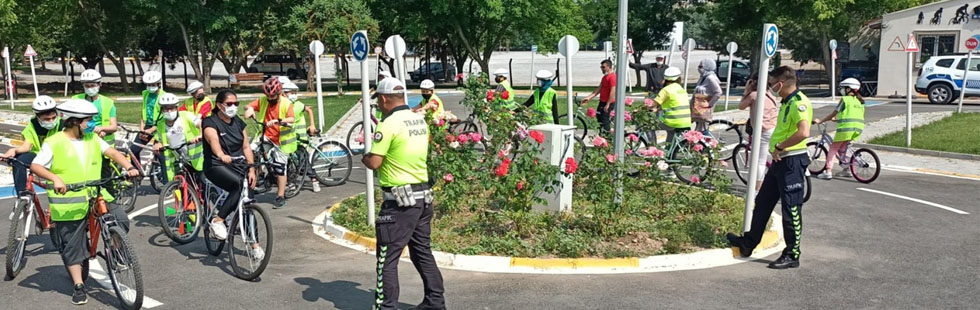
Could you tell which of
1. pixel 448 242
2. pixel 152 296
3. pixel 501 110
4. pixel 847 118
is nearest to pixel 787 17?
pixel 847 118

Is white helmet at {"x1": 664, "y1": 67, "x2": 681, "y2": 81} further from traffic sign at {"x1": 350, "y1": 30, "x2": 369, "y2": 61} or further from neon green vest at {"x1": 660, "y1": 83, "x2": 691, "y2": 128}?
traffic sign at {"x1": 350, "y1": 30, "x2": 369, "y2": 61}

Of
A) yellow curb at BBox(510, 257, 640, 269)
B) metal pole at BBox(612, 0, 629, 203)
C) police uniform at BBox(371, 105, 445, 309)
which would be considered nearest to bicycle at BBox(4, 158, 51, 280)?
police uniform at BBox(371, 105, 445, 309)

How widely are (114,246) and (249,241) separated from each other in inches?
43.2

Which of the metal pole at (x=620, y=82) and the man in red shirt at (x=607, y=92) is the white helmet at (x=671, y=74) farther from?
the metal pole at (x=620, y=82)

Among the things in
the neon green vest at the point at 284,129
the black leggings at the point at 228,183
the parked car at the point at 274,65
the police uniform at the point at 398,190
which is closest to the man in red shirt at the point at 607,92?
the neon green vest at the point at 284,129

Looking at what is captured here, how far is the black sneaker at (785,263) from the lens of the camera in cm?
733

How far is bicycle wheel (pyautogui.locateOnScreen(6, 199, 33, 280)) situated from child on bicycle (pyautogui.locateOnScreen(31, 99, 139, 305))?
32.2 inches

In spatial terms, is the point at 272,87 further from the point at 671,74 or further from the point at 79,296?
the point at 671,74

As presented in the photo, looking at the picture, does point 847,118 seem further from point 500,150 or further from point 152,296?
point 152,296

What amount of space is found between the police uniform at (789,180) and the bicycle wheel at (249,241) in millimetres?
4394

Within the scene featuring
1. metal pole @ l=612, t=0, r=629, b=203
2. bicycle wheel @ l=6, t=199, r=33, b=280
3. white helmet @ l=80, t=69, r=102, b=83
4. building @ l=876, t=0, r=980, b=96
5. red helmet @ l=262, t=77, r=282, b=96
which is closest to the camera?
bicycle wheel @ l=6, t=199, r=33, b=280

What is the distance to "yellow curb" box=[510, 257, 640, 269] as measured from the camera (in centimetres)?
732

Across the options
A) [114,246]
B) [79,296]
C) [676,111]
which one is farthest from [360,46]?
[676,111]

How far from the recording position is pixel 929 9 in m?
31.1
